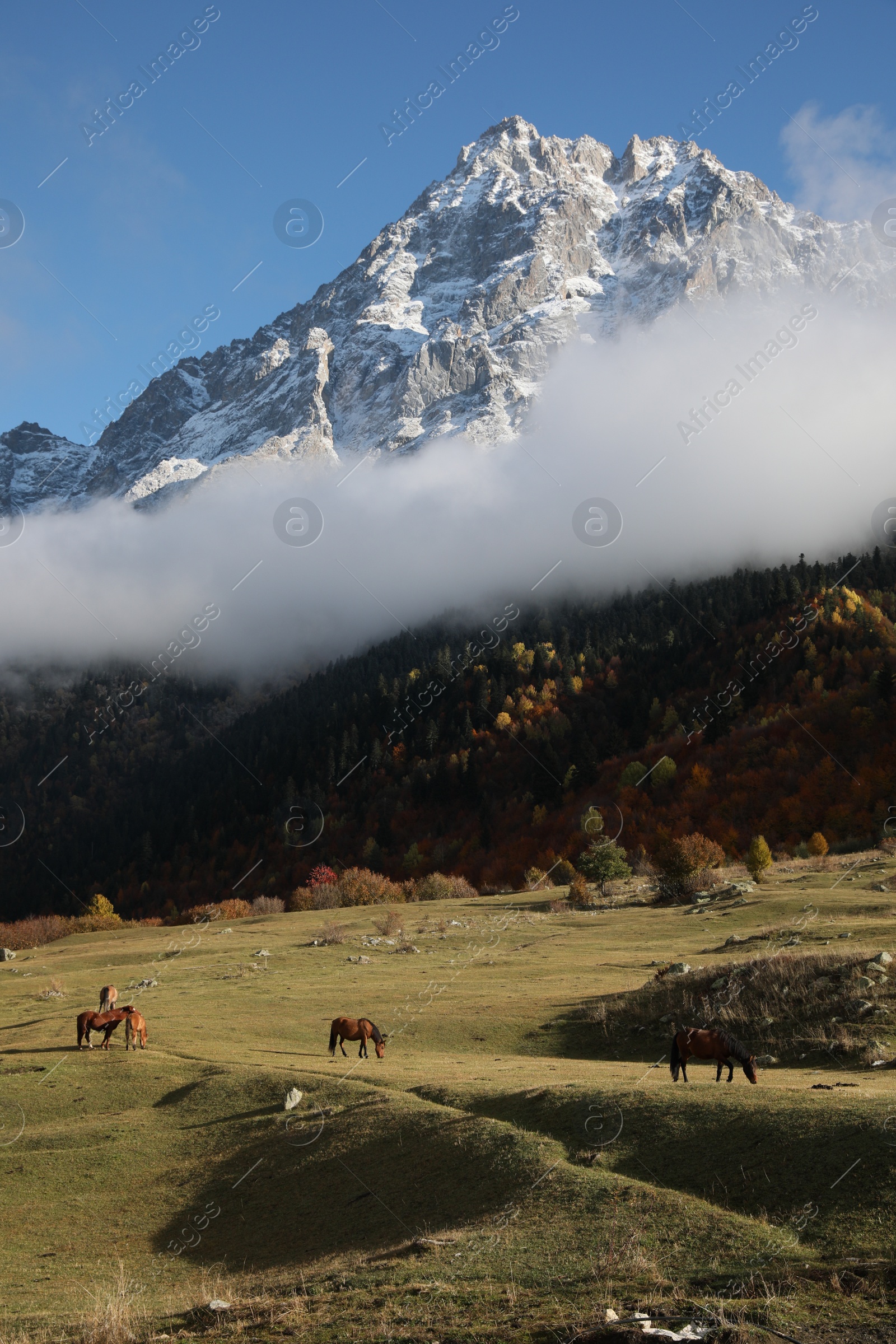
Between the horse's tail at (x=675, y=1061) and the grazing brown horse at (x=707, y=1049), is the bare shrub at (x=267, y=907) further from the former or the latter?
the grazing brown horse at (x=707, y=1049)

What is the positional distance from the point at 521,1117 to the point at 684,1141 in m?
3.47

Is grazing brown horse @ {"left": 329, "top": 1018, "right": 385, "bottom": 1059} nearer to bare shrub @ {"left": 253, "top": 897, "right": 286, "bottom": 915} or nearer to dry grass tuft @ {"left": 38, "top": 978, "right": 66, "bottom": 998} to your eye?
dry grass tuft @ {"left": 38, "top": 978, "right": 66, "bottom": 998}

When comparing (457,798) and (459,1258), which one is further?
(457,798)

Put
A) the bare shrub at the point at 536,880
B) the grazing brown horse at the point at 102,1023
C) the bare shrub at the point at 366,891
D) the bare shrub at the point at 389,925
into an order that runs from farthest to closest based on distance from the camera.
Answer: the bare shrub at the point at 536,880, the bare shrub at the point at 366,891, the bare shrub at the point at 389,925, the grazing brown horse at the point at 102,1023

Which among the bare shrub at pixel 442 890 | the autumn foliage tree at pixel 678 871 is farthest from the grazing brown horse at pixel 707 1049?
the bare shrub at pixel 442 890

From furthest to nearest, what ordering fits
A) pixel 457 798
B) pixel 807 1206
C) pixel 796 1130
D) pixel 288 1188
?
1. pixel 457 798
2. pixel 288 1188
3. pixel 796 1130
4. pixel 807 1206

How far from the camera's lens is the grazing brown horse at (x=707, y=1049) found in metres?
18.4

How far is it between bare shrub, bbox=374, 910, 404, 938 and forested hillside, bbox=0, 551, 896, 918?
4101 centimetres

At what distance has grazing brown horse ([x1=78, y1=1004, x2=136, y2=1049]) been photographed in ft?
85.6

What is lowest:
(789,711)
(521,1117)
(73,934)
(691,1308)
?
(73,934)

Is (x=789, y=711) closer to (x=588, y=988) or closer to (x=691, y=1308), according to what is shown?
(x=588, y=988)

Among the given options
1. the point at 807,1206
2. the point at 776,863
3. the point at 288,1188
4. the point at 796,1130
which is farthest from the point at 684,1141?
the point at 776,863

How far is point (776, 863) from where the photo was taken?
80.8m

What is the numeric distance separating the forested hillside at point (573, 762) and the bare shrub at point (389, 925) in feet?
135
